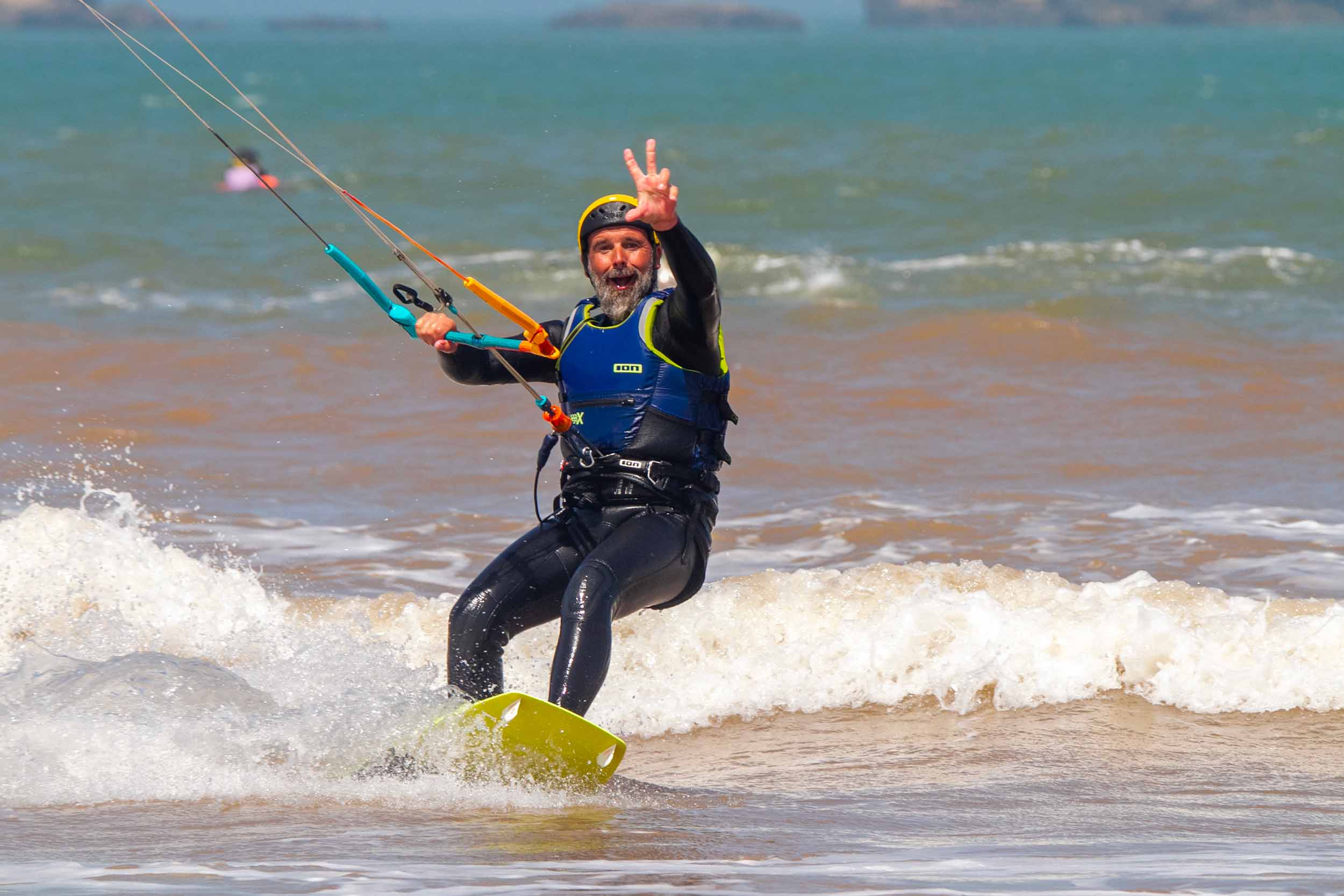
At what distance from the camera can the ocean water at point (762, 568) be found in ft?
14.0

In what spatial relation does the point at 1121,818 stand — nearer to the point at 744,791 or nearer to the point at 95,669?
the point at 744,791

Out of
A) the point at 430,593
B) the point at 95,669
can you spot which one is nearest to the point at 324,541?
the point at 430,593

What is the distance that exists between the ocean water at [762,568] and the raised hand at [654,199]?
146cm

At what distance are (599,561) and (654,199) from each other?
102cm

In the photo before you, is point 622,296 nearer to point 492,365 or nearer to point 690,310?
point 690,310

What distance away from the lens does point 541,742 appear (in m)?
4.48

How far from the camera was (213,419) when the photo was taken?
441 inches

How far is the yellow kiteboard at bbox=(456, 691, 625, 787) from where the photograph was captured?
173 inches

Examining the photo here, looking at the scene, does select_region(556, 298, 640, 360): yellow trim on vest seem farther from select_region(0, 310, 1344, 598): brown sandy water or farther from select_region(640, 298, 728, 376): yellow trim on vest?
select_region(0, 310, 1344, 598): brown sandy water

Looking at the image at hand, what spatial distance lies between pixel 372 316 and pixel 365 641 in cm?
1085

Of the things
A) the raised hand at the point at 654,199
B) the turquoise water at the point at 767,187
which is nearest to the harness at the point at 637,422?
the raised hand at the point at 654,199

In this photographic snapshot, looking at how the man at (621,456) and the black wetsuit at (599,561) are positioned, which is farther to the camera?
the man at (621,456)

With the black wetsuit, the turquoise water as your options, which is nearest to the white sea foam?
the black wetsuit

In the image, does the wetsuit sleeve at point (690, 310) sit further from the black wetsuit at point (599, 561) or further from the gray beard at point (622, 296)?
the gray beard at point (622, 296)
